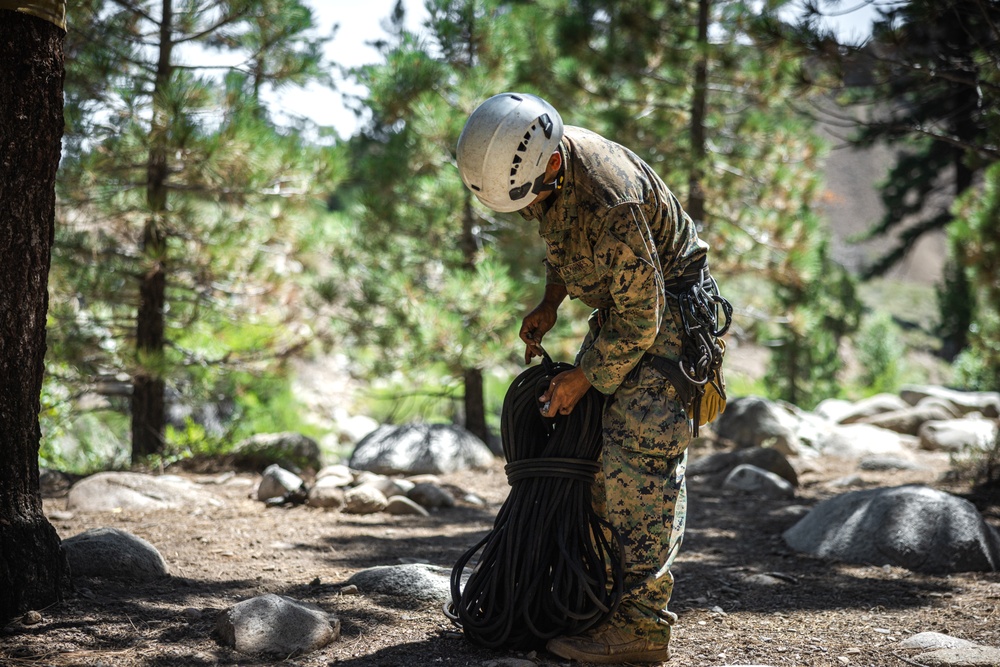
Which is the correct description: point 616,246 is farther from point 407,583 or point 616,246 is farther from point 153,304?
point 153,304

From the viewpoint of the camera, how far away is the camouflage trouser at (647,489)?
8.75 ft

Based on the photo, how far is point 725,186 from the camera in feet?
27.1

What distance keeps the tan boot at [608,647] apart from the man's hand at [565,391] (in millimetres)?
706

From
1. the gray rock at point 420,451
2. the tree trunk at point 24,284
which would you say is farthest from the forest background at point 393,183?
the tree trunk at point 24,284

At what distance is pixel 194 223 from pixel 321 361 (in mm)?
10830

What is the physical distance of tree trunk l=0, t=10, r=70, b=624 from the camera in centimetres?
277

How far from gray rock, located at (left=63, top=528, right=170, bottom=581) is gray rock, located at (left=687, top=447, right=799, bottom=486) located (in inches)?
168

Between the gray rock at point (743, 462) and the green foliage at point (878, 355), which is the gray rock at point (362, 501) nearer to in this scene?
the gray rock at point (743, 462)

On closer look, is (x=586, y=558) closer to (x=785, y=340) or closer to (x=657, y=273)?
(x=657, y=273)

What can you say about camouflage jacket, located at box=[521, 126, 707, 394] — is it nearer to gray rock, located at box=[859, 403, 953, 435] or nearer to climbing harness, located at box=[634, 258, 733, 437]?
climbing harness, located at box=[634, 258, 733, 437]

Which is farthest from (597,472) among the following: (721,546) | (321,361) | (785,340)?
(321,361)

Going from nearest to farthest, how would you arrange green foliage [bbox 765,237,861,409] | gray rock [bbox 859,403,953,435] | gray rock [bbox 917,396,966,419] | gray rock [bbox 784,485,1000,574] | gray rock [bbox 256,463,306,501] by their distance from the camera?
gray rock [bbox 784,485,1000,574] → gray rock [bbox 256,463,306,501] → gray rock [bbox 859,403,953,435] → gray rock [bbox 917,396,966,419] → green foliage [bbox 765,237,861,409]

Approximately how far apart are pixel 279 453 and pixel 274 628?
3.83m

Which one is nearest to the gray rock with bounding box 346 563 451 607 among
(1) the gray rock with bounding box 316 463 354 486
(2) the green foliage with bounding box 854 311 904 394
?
(1) the gray rock with bounding box 316 463 354 486
